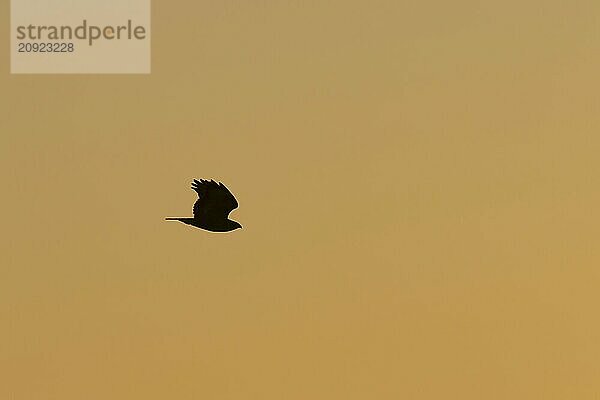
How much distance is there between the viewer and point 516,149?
71.7 inches

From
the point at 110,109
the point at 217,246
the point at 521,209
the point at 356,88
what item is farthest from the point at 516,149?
the point at 110,109

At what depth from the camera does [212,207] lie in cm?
179

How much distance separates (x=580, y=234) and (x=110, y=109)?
0.99 meters

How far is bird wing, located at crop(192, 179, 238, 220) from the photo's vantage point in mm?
1782

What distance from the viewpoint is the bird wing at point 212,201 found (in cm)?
178

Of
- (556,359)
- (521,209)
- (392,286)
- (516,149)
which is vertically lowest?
(556,359)

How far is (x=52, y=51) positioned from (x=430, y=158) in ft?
2.64

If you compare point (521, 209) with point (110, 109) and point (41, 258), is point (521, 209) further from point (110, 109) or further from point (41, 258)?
point (41, 258)

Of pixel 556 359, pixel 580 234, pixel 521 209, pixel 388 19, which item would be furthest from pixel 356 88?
pixel 556 359

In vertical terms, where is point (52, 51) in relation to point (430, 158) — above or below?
above

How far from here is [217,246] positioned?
71.1 inches

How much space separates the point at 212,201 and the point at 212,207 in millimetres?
15

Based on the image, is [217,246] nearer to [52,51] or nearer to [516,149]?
[52,51]

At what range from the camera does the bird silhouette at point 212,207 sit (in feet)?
5.85
